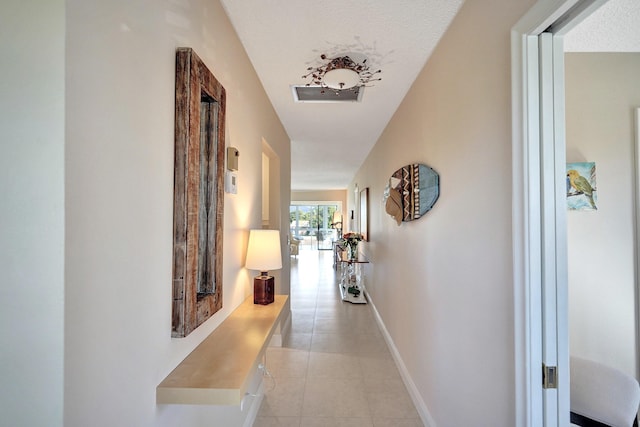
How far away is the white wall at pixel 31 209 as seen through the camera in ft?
1.75

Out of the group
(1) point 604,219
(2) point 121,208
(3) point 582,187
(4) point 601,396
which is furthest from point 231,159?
(4) point 601,396

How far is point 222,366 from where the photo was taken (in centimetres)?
100

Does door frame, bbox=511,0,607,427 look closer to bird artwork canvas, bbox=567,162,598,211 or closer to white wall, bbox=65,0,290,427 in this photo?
bird artwork canvas, bbox=567,162,598,211

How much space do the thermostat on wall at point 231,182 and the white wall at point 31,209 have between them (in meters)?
0.90

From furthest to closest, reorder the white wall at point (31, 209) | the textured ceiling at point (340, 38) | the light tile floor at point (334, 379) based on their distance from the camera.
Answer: the light tile floor at point (334, 379) → the textured ceiling at point (340, 38) → the white wall at point (31, 209)

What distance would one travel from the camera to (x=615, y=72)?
1.40m

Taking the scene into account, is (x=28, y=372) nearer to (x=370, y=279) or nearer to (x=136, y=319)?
(x=136, y=319)

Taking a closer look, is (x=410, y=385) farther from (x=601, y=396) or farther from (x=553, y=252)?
(x=553, y=252)

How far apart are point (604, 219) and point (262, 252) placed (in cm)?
174

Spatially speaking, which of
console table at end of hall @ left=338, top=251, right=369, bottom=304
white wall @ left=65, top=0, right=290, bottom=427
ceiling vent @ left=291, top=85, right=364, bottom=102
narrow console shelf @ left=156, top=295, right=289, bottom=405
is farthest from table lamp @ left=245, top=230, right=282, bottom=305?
console table at end of hall @ left=338, top=251, right=369, bottom=304

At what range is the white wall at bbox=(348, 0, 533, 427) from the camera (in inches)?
43.8

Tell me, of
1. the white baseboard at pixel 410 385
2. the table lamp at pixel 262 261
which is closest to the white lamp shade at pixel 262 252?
the table lamp at pixel 262 261

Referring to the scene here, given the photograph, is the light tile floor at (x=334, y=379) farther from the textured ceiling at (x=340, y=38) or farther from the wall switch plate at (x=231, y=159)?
the textured ceiling at (x=340, y=38)

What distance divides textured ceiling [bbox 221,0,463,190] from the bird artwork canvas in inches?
38.4
